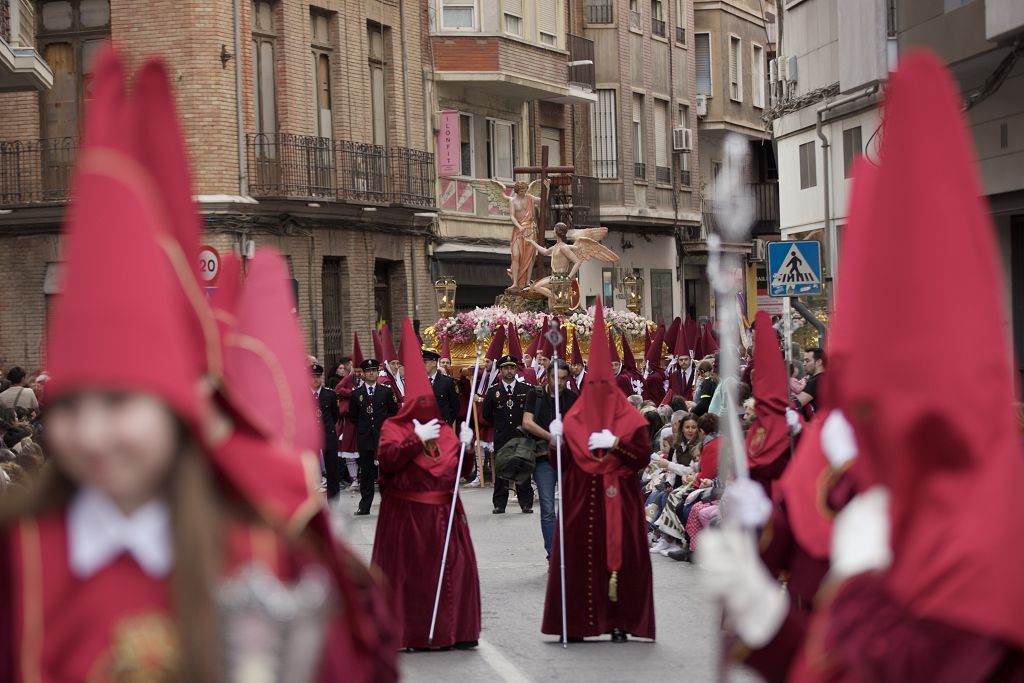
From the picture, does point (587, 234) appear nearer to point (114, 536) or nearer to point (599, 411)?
point (599, 411)

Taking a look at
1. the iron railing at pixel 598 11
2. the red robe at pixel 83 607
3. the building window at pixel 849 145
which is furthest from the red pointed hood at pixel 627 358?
the red robe at pixel 83 607

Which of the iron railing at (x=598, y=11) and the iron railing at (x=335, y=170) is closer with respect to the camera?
the iron railing at (x=335, y=170)

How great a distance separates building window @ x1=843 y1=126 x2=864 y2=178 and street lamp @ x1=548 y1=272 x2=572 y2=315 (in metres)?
5.33

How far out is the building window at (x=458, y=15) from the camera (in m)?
39.8

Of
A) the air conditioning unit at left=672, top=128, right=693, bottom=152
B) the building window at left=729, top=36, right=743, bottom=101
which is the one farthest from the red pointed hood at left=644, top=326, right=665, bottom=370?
the building window at left=729, top=36, right=743, bottom=101

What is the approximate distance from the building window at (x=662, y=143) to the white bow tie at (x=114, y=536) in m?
48.8

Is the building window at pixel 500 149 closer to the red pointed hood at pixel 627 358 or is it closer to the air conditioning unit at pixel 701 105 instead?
the air conditioning unit at pixel 701 105

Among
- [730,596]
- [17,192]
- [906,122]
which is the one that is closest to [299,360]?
[730,596]

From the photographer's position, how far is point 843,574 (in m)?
3.97

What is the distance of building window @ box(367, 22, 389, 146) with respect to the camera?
36719 mm

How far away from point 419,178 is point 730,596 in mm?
33855

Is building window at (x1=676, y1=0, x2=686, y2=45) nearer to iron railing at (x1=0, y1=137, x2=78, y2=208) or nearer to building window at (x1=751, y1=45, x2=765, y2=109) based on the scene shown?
building window at (x1=751, y1=45, x2=765, y2=109)

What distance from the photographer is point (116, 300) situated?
10.2 feet

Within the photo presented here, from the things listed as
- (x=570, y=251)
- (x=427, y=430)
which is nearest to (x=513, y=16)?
(x=570, y=251)
